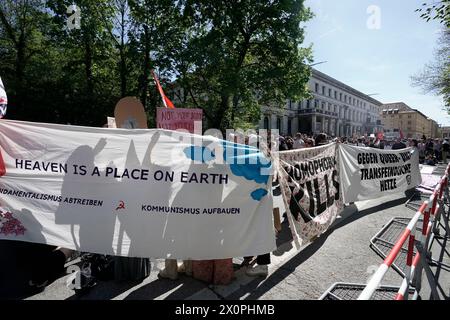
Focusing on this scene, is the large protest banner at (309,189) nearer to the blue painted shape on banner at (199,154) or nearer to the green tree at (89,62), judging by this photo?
the blue painted shape on banner at (199,154)

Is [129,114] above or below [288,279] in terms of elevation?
above

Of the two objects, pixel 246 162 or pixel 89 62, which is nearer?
pixel 246 162

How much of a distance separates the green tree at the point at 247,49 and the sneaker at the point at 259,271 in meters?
14.6

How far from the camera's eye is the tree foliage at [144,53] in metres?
17.5

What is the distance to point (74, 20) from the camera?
18.6 meters

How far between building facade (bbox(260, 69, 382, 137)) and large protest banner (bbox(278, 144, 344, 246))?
39.1 m

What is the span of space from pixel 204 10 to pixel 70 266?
64.4 ft

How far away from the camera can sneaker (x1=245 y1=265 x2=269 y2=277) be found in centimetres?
343

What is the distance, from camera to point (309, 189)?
4.46 metres

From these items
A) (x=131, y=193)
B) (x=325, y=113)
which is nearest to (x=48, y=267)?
(x=131, y=193)

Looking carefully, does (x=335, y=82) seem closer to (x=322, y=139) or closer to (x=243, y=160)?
(x=322, y=139)

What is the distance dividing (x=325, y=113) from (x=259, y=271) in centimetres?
6529

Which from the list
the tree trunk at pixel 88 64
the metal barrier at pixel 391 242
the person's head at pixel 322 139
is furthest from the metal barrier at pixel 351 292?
the tree trunk at pixel 88 64
